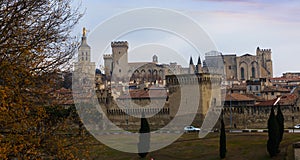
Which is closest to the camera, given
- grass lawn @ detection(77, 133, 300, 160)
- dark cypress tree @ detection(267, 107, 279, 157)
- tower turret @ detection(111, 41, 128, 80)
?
dark cypress tree @ detection(267, 107, 279, 157)

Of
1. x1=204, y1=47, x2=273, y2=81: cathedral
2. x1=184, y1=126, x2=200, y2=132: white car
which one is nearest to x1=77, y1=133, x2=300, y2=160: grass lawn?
x1=184, y1=126, x2=200, y2=132: white car

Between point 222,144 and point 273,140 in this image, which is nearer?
point 273,140

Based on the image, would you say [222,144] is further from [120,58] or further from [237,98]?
[120,58]

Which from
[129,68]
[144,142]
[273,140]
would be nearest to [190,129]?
[144,142]

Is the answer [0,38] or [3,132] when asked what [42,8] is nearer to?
[0,38]

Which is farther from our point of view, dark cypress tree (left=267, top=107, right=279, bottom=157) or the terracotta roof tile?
the terracotta roof tile

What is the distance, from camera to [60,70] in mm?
14164

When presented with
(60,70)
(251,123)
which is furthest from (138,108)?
(60,70)

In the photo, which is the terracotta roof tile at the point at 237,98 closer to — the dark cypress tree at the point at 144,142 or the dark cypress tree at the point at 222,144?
the dark cypress tree at the point at 144,142

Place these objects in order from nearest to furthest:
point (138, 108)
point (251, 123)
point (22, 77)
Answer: point (22, 77) → point (251, 123) → point (138, 108)

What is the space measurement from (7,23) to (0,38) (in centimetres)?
43

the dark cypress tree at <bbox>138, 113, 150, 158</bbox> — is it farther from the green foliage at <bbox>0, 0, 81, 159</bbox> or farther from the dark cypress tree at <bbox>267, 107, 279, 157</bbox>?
the green foliage at <bbox>0, 0, 81, 159</bbox>

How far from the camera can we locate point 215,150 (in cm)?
3878

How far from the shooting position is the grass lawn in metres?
35.9
